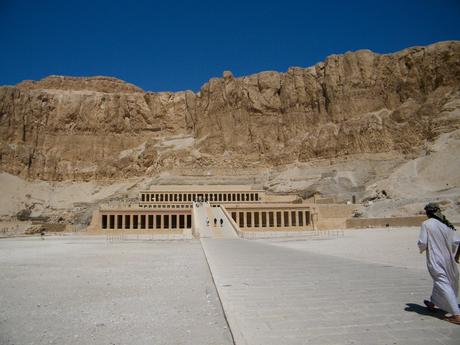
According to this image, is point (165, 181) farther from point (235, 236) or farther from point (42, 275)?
point (42, 275)

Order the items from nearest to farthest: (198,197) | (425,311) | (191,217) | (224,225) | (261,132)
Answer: (425,311) < (224,225) < (191,217) < (198,197) < (261,132)

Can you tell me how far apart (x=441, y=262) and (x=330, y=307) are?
2016 millimetres

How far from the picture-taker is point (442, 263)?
22.4 ft

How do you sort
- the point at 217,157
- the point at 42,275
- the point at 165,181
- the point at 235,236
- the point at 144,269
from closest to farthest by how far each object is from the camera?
the point at 42,275 < the point at 144,269 < the point at 235,236 < the point at 165,181 < the point at 217,157

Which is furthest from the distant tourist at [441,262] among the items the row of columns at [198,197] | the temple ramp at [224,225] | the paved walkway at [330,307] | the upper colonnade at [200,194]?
the row of columns at [198,197]

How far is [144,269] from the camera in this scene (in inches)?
552

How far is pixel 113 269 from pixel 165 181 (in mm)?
65578

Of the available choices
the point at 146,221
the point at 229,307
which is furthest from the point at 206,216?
the point at 229,307

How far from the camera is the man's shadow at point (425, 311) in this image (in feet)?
21.6

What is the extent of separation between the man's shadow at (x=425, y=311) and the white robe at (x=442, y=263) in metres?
0.18

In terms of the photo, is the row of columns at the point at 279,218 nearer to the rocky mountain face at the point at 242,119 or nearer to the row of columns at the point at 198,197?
the row of columns at the point at 198,197

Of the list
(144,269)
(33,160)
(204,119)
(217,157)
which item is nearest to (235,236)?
(144,269)

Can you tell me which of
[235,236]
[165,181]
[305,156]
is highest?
[305,156]

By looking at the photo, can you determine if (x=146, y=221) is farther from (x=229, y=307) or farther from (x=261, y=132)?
(x=261, y=132)
